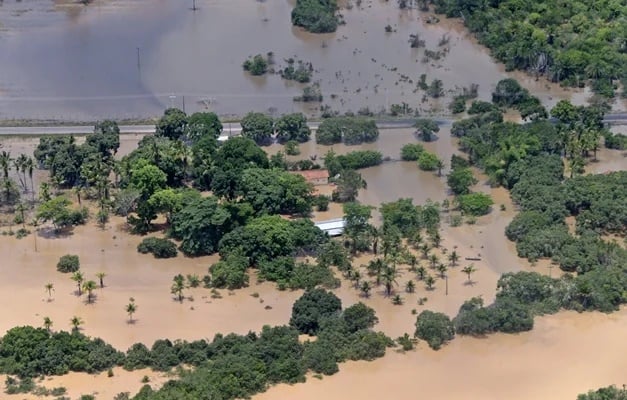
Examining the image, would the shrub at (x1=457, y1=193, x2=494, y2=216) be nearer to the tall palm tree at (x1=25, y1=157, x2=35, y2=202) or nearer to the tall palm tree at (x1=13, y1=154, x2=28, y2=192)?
the tall palm tree at (x1=25, y1=157, x2=35, y2=202)

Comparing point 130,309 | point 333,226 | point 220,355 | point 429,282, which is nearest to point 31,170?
point 130,309

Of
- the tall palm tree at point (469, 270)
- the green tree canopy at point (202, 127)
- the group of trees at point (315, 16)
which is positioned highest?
the group of trees at point (315, 16)

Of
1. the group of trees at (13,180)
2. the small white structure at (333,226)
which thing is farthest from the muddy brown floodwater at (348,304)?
the group of trees at (13,180)

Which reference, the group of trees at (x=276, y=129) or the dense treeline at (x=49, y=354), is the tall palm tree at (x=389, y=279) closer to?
the dense treeline at (x=49, y=354)

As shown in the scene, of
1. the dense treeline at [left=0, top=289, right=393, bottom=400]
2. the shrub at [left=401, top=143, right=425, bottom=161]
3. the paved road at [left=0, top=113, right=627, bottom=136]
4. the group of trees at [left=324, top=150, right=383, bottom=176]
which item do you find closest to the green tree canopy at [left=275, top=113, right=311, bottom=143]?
the paved road at [left=0, top=113, right=627, bottom=136]

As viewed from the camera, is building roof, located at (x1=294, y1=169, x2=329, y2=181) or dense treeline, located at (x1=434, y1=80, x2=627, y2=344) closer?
dense treeline, located at (x1=434, y1=80, x2=627, y2=344)
